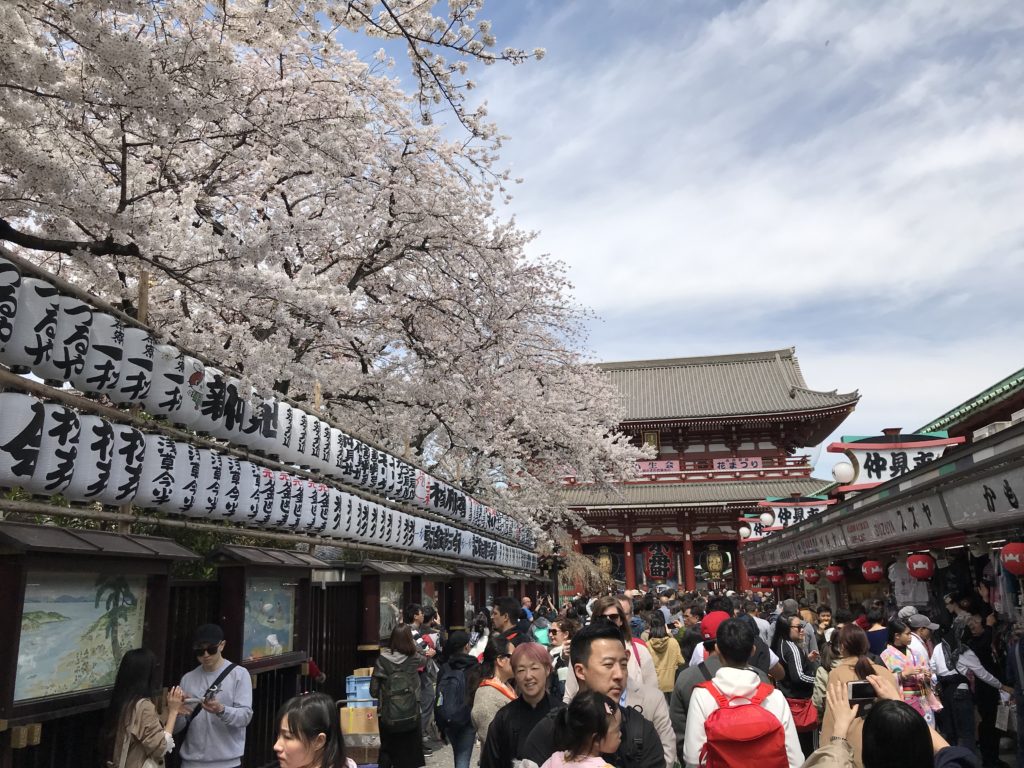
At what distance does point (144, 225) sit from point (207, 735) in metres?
3.93

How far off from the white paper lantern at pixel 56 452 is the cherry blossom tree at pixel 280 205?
1.35 metres

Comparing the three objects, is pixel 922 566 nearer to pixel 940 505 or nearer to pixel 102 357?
pixel 940 505

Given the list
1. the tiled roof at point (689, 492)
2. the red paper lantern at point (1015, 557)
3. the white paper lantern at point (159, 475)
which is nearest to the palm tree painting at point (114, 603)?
the white paper lantern at point (159, 475)

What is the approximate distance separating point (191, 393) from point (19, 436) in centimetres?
223

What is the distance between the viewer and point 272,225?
8.27 metres

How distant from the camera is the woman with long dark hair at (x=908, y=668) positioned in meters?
7.07

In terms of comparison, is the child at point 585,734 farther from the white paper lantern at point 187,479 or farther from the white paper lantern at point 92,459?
the white paper lantern at point 187,479

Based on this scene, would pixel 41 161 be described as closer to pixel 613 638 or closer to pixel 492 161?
pixel 613 638

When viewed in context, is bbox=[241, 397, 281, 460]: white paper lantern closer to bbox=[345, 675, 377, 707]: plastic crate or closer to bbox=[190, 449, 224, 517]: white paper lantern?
bbox=[190, 449, 224, 517]: white paper lantern

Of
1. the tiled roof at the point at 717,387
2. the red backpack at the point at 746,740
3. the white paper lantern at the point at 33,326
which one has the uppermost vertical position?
the tiled roof at the point at 717,387

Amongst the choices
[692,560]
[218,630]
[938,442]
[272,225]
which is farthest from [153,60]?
[692,560]

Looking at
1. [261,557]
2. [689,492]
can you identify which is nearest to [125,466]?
[261,557]

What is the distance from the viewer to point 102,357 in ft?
20.4

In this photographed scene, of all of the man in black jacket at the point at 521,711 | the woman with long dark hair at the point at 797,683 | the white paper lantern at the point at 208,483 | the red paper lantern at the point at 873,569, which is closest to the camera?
the man in black jacket at the point at 521,711
